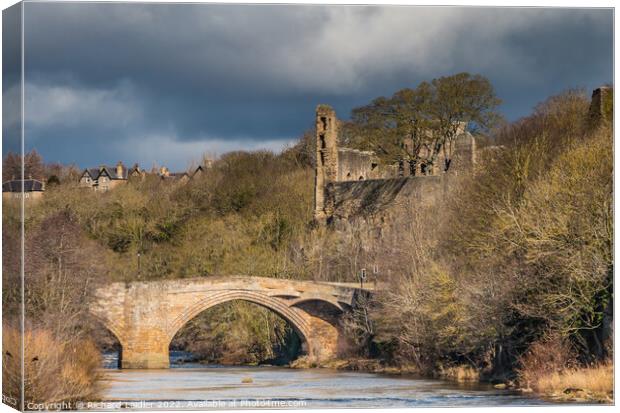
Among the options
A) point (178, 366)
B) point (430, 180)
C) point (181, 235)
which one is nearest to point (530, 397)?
point (178, 366)

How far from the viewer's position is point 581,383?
16.2 metres

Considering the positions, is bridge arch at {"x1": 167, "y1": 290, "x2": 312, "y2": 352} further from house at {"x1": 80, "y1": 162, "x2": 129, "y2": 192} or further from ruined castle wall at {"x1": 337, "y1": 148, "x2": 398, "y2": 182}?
ruined castle wall at {"x1": 337, "y1": 148, "x2": 398, "y2": 182}

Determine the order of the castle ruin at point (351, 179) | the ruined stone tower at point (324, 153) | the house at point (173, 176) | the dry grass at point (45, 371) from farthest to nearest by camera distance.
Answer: the house at point (173, 176), the ruined stone tower at point (324, 153), the castle ruin at point (351, 179), the dry grass at point (45, 371)

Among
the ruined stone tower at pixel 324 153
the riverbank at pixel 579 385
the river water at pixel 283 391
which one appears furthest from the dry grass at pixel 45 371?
the ruined stone tower at pixel 324 153

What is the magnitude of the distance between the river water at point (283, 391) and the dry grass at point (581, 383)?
34 centimetres

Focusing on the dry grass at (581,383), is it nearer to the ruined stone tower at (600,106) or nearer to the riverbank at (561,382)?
the riverbank at (561,382)

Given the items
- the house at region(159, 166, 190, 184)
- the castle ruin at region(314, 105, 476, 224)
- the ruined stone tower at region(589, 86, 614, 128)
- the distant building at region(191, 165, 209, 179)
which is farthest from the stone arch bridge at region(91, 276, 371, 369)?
the distant building at region(191, 165, 209, 179)

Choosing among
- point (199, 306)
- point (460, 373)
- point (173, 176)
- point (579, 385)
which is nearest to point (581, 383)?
point (579, 385)

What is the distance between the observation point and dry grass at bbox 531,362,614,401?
1495 cm

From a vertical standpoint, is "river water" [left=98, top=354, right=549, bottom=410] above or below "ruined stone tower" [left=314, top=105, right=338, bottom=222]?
below

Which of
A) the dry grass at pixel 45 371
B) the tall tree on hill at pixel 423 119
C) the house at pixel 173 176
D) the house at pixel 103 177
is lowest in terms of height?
the dry grass at pixel 45 371

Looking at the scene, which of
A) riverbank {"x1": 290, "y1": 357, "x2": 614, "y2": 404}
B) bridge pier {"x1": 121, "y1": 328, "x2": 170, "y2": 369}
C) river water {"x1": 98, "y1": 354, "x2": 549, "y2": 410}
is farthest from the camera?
bridge pier {"x1": 121, "y1": 328, "x2": 170, "y2": 369}

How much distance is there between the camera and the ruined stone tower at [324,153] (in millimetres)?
37844

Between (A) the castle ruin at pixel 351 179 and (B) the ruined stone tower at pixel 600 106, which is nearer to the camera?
(B) the ruined stone tower at pixel 600 106
